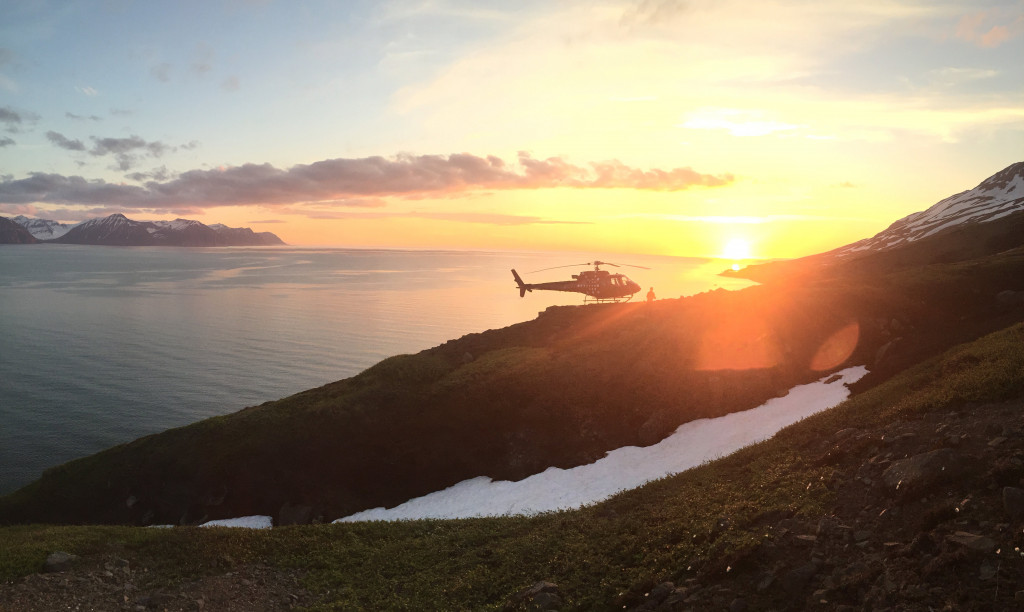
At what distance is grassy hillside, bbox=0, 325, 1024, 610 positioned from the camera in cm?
1248

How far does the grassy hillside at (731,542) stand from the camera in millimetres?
12477

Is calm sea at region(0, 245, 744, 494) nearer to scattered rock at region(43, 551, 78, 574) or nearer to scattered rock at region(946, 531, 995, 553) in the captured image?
scattered rock at region(43, 551, 78, 574)

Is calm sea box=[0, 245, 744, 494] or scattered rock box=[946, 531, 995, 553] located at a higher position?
scattered rock box=[946, 531, 995, 553]

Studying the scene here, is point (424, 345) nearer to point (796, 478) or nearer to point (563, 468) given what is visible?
point (563, 468)

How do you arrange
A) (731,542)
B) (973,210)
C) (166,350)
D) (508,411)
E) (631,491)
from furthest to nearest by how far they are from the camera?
(973,210)
(166,350)
(508,411)
(631,491)
(731,542)

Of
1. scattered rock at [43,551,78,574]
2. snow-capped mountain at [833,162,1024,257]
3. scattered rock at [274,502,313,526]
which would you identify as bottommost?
scattered rock at [274,502,313,526]

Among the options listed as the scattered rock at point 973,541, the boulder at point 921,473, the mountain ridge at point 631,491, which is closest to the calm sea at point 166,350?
the mountain ridge at point 631,491

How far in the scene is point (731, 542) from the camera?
1557 cm

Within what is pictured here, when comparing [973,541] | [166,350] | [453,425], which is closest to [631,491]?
[973,541]

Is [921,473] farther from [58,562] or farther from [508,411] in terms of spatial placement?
[508,411]

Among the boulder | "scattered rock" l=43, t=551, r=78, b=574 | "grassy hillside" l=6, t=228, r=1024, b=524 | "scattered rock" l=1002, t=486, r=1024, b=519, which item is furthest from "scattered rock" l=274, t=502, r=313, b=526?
"scattered rock" l=1002, t=486, r=1024, b=519

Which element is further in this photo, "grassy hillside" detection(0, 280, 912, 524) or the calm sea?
the calm sea

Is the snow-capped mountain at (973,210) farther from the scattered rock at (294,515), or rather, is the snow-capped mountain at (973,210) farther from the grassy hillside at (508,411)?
the scattered rock at (294,515)

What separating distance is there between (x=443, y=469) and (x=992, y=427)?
31.2 meters
